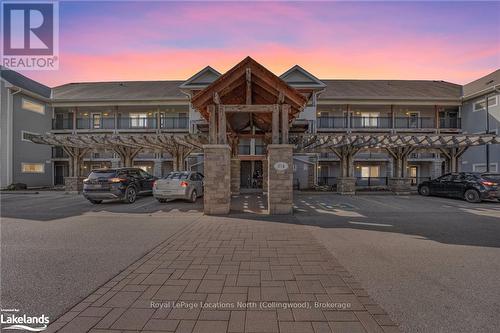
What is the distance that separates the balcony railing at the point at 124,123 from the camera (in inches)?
950

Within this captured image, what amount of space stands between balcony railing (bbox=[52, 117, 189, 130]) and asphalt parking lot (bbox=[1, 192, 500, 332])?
54.1 feet

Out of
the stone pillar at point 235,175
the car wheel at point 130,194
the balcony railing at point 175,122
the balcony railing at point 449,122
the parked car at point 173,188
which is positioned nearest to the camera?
the parked car at point 173,188

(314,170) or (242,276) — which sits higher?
(314,170)

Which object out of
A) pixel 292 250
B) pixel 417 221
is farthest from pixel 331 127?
pixel 292 250

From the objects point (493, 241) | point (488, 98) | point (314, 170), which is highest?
point (488, 98)

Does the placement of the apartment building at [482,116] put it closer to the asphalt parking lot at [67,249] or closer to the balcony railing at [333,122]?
the balcony railing at [333,122]

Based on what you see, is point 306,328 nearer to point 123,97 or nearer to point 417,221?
point 417,221

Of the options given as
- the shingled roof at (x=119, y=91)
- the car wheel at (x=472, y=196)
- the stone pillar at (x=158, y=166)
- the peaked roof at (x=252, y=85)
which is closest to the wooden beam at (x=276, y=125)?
the peaked roof at (x=252, y=85)

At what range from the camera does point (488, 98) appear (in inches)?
790

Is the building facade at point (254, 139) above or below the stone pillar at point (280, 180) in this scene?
above

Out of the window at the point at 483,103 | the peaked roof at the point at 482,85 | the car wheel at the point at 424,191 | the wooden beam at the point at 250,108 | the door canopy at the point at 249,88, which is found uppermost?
the peaked roof at the point at 482,85

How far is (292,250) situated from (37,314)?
405 centimetres

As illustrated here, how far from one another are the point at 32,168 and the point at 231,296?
1086 inches

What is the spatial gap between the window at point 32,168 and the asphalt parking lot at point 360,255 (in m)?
16.3
